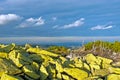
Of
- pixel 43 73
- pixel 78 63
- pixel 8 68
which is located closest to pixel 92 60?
pixel 78 63

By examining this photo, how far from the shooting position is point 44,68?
10570mm

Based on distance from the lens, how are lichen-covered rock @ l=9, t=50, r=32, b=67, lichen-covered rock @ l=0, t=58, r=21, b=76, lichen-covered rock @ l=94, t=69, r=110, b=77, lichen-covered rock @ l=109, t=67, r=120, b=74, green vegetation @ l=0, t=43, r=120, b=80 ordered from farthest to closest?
1. lichen-covered rock @ l=109, t=67, r=120, b=74
2. lichen-covered rock @ l=94, t=69, r=110, b=77
3. lichen-covered rock @ l=9, t=50, r=32, b=67
4. green vegetation @ l=0, t=43, r=120, b=80
5. lichen-covered rock @ l=0, t=58, r=21, b=76

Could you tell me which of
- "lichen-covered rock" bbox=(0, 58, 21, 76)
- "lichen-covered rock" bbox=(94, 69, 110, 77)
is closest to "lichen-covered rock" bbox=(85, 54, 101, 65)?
"lichen-covered rock" bbox=(94, 69, 110, 77)

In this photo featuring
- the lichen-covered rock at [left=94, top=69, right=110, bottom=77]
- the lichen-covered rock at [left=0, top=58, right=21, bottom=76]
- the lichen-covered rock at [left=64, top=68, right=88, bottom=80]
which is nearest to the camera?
the lichen-covered rock at [left=0, top=58, right=21, bottom=76]

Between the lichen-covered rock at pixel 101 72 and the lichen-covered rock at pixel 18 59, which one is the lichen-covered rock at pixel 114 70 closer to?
the lichen-covered rock at pixel 101 72

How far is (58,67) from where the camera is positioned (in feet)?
35.4

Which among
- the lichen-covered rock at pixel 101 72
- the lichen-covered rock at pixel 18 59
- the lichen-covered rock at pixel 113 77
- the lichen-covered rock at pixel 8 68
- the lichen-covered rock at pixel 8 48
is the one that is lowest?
the lichen-covered rock at pixel 113 77

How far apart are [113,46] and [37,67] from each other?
39.7 ft

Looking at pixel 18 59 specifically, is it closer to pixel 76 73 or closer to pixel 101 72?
pixel 76 73

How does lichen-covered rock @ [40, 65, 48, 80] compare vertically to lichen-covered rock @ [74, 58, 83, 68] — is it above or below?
below

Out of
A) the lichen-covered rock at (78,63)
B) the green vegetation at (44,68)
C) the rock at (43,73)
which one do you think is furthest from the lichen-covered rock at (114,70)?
the rock at (43,73)

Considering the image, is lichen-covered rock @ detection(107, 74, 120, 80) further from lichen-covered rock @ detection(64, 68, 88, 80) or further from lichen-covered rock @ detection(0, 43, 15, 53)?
lichen-covered rock @ detection(0, 43, 15, 53)

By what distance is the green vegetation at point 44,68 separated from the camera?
10188mm

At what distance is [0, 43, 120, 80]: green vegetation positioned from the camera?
401 inches
